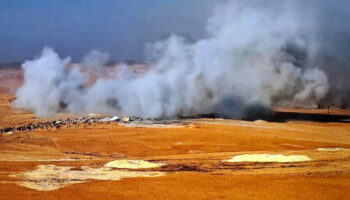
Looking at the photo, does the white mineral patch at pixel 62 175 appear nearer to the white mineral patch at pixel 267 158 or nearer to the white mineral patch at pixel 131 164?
the white mineral patch at pixel 131 164

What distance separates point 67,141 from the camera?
101 ft

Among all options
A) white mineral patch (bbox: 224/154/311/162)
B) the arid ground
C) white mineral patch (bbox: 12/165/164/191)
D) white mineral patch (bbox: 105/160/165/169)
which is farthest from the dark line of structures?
white mineral patch (bbox: 224/154/311/162)

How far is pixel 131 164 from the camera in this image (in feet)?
73.6

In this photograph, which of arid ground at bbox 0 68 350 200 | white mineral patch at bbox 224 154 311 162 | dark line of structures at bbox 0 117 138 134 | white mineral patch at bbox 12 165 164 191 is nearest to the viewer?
arid ground at bbox 0 68 350 200

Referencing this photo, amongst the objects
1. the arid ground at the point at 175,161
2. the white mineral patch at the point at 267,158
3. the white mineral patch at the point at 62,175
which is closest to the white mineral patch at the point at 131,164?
the arid ground at the point at 175,161

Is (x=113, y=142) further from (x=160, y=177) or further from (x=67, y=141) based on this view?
(x=160, y=177)

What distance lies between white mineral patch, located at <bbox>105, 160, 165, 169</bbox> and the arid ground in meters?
0.06

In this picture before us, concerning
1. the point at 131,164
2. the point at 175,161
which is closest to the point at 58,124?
the point at 131,164

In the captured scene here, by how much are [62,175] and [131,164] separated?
3916 mm

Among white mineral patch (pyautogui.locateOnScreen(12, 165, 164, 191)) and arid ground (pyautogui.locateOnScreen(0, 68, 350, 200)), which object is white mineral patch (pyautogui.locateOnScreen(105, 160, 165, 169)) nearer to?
arid ground (pyautogui.locateOnScreen(0, 68, 350, 200))

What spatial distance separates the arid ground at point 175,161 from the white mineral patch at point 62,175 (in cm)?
5

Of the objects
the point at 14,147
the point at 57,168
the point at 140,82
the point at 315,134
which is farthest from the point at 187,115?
the point at 57,168

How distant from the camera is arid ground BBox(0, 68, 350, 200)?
688 inches

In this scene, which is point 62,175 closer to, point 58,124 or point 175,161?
point 175,161
